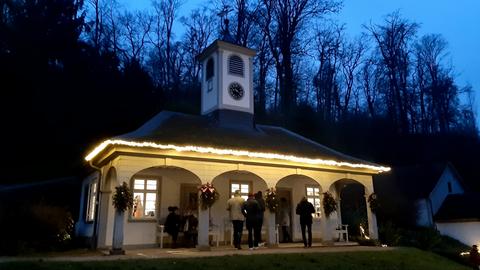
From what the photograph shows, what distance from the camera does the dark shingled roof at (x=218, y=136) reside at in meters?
12.9

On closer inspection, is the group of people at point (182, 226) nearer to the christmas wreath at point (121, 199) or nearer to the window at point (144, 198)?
the window at point (144, 198)

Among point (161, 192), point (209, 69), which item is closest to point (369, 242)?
point (161, 192)

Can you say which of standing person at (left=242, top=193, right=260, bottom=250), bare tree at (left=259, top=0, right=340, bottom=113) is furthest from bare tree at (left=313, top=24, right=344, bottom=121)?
standing person at (left=242, top=193, right=260, bottom=250)

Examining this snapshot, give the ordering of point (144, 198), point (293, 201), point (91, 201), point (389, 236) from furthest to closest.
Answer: point (293, 201) < point (389, 236) < point (91, 201) < point (144, 198)

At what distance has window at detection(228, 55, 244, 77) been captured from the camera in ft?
56.1

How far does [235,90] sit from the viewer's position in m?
16.9

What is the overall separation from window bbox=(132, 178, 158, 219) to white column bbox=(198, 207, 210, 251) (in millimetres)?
2569

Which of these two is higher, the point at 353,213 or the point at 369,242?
the point at 353,213

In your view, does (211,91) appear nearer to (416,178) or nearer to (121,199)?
(121,199)

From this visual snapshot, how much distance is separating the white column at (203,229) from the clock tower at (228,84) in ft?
15.1

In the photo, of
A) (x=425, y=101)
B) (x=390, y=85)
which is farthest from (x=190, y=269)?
(x=425, y=101)

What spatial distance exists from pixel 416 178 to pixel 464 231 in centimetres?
502

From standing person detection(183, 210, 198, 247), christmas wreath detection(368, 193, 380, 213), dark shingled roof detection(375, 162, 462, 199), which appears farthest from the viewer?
dark shingled roof detection(375, 162, 462, 199)

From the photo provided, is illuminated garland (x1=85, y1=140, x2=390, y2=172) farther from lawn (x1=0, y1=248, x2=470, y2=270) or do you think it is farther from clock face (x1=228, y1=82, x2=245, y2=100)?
clock face (x1=228, y1=82, x2=245, y2=100)
